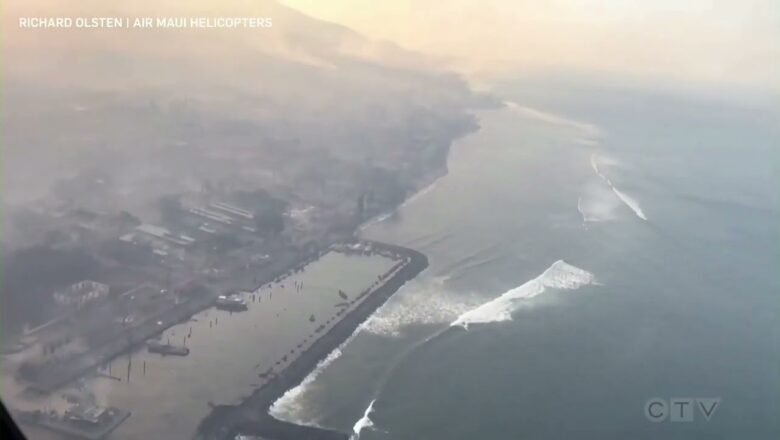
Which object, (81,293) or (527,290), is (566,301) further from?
(81,293)

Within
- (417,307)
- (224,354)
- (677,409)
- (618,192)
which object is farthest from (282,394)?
(618,192)

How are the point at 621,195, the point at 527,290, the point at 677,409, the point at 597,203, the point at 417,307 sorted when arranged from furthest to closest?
the point at 621,195 < the point at 597,203 < the point at 527,290 < the point at 417,307 < the point at 677,409

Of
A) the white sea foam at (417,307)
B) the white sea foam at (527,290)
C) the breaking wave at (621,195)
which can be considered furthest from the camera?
the breaking wave at (621,195)

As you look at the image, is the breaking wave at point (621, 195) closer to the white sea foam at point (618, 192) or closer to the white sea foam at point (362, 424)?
the white sea foam at point (618, 192)

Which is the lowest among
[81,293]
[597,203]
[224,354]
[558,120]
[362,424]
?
[362,424]

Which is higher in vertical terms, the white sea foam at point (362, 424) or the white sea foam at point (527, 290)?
the white sea foam at point (527, 290)

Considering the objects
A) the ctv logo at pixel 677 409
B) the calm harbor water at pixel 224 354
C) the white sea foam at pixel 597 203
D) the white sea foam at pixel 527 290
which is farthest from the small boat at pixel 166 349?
the white sea foam at pixel 597 203

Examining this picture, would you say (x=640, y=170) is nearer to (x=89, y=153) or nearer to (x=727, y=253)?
(x=727, y=253)
